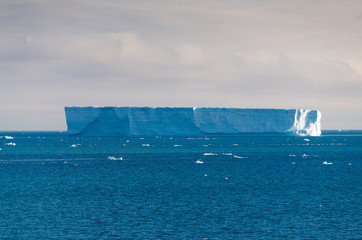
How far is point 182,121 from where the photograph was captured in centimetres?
8344

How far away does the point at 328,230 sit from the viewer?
17.1m

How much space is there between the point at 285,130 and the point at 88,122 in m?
30.6

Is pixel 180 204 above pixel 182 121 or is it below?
below

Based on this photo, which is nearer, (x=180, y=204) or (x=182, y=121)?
(x=180, y=204)

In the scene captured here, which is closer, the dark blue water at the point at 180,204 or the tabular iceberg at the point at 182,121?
the dark blue water at the point at 180,204

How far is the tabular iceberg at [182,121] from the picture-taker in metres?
80.7

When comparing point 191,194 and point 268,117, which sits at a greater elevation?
point 268,117

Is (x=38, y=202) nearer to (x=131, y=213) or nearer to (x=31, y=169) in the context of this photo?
(x=131, y=213)

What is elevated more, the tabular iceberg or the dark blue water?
the tabular iceberg

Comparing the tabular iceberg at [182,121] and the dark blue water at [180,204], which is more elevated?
the tabular iceberg at [182,121]

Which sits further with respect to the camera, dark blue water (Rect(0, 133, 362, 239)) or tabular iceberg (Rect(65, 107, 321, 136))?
tabular iceberg (Rect(65, 107, 321, 136))

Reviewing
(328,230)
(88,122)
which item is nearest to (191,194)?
(328,230)

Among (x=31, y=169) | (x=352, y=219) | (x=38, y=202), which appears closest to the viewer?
(x=352, y=219)

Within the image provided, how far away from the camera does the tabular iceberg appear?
265ft
